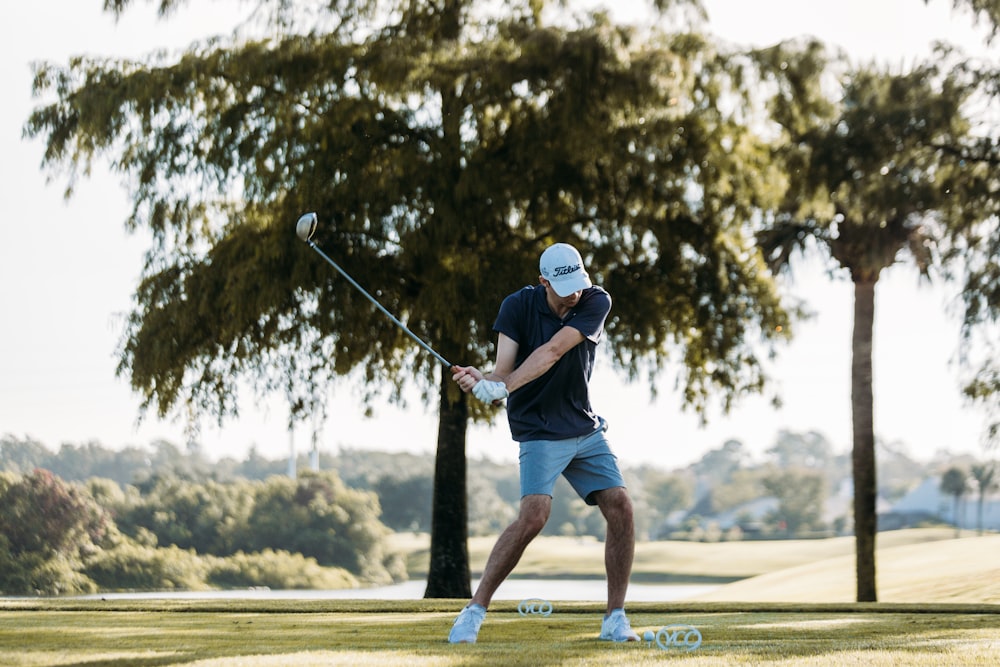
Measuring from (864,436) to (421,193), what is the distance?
31.6 ft

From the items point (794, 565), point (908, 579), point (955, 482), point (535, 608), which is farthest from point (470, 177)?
point (955, 482)

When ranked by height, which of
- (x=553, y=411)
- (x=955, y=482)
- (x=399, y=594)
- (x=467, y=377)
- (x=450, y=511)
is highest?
(x=467, y=377)

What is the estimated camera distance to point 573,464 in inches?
261

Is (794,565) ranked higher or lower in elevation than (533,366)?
lower

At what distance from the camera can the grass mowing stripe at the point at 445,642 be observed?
545 centimetres

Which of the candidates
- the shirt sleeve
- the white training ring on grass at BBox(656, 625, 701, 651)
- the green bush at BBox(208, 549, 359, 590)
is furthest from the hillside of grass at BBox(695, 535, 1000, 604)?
the green bush at BBox(208, 549, 359, 590)

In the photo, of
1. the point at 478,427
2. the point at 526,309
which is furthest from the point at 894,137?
the point at 526,309

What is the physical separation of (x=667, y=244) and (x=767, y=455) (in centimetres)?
18305

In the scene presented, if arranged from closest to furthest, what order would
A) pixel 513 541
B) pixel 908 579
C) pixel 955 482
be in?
1. pixel 513 541
2. pixel 908 579
3. pixel 955 482

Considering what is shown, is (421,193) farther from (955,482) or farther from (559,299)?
(955,482)

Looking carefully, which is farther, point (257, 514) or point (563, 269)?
point (257, 514)

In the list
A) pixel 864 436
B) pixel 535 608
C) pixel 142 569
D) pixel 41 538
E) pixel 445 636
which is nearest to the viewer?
pixel 445 636

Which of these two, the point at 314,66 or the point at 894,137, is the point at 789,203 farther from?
the point at 314,66

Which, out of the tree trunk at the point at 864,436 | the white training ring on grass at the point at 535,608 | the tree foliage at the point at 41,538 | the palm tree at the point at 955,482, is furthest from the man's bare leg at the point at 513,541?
the palm tree at the point at 955,482
